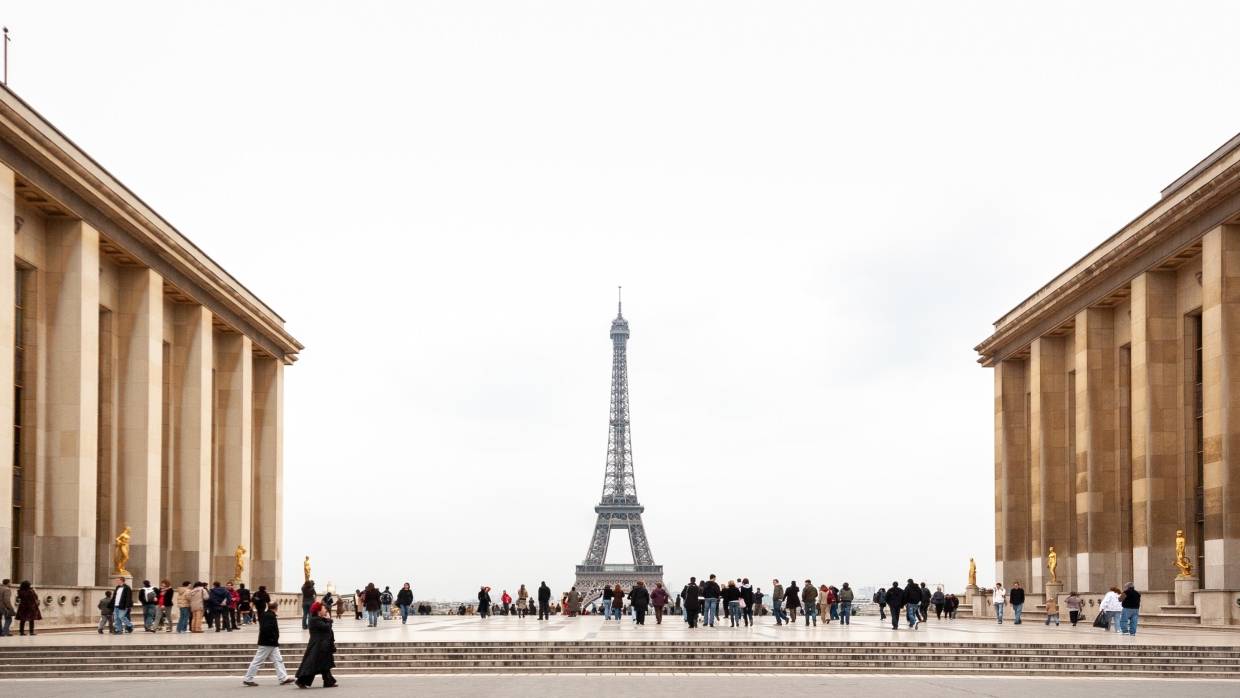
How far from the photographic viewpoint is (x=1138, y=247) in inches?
2191

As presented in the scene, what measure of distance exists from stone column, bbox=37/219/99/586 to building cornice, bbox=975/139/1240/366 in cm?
3513

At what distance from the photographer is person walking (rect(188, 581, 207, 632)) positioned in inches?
1670

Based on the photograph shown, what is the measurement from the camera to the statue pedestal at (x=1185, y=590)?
159 feet

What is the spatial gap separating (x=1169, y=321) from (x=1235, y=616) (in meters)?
14.8

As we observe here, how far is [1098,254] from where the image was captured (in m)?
62.0

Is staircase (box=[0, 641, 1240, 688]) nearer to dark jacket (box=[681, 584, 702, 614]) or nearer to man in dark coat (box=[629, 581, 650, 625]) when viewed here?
dark jacket (box=[681, 584, 702, 614])

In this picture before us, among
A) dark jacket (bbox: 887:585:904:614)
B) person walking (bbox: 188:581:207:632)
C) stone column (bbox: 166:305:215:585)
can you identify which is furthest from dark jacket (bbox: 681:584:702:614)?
stone column (bbox: 166:305:215:585)

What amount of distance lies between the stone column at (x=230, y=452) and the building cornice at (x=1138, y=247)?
35.1 meters

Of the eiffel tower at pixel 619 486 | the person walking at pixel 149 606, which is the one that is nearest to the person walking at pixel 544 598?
the person walking at pixel 149 606

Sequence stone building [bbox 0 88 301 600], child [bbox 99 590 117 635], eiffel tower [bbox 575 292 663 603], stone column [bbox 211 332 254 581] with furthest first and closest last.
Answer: eiffel tower [bbox 575 292 663 603] → stone column [bbox 211 332 254 581] → stone building [bbox 0 88 301 600] → child [bbox 99 590 117 635]

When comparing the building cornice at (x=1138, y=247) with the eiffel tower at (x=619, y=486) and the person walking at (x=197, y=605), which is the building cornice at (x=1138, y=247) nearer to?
the person walking at (x=197, y=605)

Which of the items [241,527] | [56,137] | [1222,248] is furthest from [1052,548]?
[56,137]

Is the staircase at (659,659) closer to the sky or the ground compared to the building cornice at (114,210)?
closer to the ground

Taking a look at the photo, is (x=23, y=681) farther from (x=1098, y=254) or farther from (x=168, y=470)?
(x=1098, y=254)
